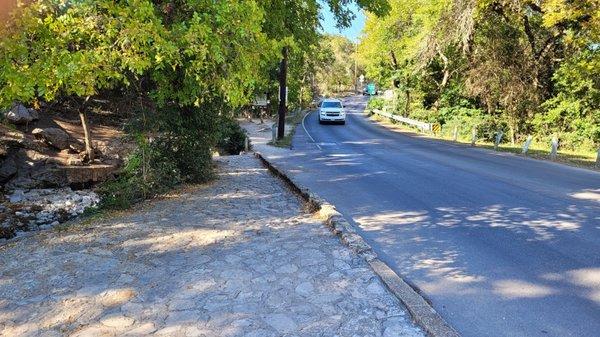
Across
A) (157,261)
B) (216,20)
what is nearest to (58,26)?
(216,20)

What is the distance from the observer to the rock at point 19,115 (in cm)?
1795

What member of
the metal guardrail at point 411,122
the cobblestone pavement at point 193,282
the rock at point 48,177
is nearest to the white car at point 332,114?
the metal guardrail at point 411,122

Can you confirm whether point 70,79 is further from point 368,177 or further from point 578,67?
point 578,67

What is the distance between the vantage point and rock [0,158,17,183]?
14.4 meters

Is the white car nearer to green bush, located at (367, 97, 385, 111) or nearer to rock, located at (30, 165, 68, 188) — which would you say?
green bush, located at (367, 97, 385, 111)

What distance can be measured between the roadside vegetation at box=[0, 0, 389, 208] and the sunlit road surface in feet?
10.2

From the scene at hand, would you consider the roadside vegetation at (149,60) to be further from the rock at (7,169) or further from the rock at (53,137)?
the rock at (53,137)

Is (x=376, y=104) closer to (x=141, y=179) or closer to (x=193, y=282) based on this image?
(x=141, y=179)

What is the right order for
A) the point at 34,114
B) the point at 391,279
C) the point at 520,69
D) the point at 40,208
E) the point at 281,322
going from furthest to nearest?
the point at 520,69 < the point at 34,114 < the point at 40,208 < the point at 391,279 < the point at 281,322

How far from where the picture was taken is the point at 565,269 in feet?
16.7

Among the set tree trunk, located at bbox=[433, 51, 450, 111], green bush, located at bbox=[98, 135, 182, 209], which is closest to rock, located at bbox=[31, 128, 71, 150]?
green bush, located at bbox=[98, 135, 182, 209]

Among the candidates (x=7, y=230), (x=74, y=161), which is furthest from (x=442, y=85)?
(x=7, y=230)

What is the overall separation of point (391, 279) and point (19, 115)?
1891cm

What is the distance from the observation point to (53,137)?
58.3 ft
